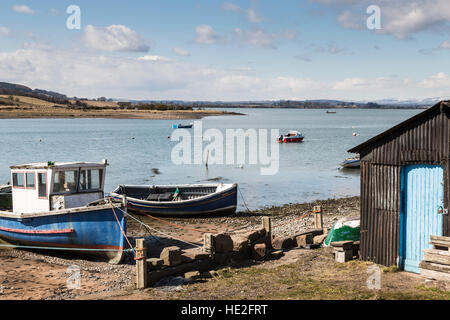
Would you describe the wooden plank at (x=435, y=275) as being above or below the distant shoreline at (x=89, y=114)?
below

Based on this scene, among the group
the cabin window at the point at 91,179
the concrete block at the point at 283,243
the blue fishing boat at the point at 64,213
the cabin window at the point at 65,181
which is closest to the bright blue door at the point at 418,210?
the concrete block at the point at 283,243

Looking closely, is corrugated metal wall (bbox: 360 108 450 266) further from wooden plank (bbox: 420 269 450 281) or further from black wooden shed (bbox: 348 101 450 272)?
wooden plank (bbox: 420 269 450 281)

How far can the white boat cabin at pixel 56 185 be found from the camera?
18469 mm

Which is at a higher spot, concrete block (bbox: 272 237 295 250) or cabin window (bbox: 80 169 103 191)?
cabin window (bbox: 80 169 103 191)

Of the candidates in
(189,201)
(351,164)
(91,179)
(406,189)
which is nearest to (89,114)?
(351,164)

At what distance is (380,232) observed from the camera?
13.4m

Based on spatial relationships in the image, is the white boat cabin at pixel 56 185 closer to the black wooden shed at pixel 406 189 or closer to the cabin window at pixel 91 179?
the cabin window at pixel 91 179

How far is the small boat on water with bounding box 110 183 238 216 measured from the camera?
26516 mm

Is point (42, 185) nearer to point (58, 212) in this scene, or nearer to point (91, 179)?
point (91, 179)

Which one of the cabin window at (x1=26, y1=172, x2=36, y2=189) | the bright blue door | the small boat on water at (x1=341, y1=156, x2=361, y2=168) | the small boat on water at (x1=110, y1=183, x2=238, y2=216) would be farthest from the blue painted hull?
the small boat on water at (x1=341, y1=156, x2=361, y2=168)

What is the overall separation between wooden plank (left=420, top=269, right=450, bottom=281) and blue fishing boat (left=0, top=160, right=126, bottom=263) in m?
9.67

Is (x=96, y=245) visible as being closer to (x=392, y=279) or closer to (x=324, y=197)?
(x=392, y=279)
